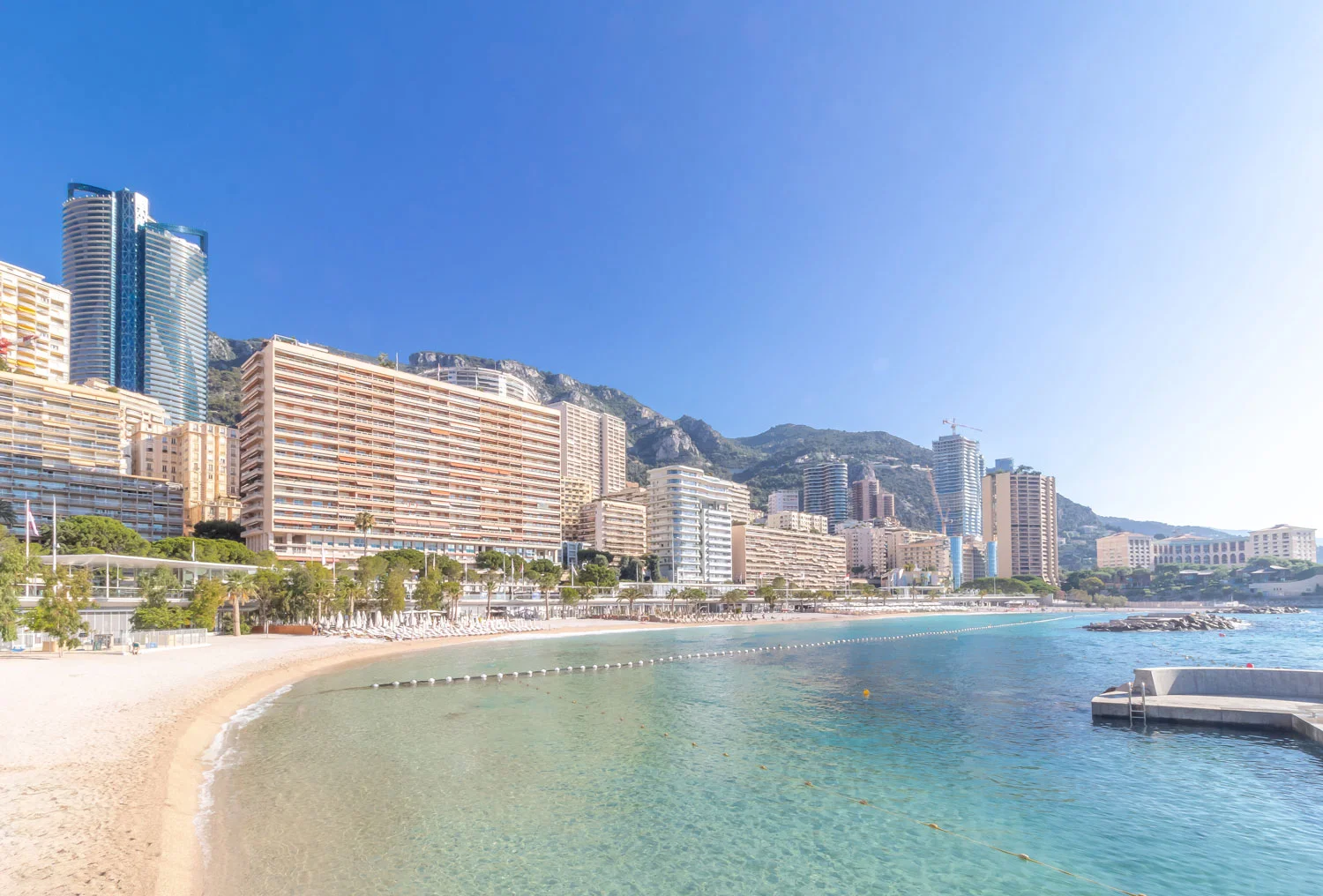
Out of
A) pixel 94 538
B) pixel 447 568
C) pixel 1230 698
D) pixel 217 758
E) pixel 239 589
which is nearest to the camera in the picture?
pixel 217 758

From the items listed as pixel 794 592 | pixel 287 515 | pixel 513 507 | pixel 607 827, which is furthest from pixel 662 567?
pixel 607 827

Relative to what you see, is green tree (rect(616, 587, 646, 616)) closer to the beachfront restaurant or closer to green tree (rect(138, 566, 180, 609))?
the beachfront restaurant

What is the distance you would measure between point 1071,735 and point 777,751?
418 inches

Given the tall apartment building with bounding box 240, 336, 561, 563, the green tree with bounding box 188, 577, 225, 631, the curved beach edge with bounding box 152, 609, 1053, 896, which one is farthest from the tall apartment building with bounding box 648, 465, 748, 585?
the green tree with bounding box 188, 577, 225, 631

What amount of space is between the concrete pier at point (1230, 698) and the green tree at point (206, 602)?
175 ft

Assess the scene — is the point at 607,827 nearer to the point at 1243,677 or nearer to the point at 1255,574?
the point at 1243,677

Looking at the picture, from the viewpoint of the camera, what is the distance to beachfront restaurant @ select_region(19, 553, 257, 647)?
153ft

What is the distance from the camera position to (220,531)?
10525cm

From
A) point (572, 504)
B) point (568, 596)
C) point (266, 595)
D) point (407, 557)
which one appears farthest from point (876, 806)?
point (572, 504)

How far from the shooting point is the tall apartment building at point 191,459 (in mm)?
137375

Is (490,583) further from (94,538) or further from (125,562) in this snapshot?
(125,562)

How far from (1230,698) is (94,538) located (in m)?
96.9

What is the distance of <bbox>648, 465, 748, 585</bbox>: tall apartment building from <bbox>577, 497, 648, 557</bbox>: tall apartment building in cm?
327

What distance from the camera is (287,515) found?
322 feet
